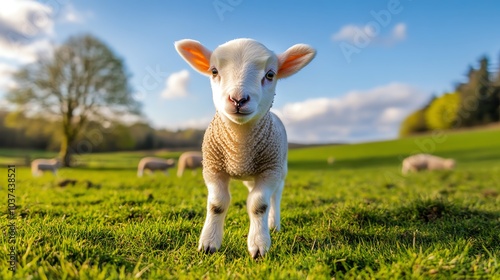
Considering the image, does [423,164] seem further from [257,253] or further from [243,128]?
[257,253]

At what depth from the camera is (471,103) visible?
64.0m

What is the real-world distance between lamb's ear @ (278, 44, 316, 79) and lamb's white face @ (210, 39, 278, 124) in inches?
5.8

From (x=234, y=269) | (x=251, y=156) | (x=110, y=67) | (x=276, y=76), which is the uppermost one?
(x=110, y=67)

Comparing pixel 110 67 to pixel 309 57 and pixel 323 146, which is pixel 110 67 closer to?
pixel 309 57

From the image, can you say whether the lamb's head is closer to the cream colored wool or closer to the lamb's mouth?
the lamb's mouth

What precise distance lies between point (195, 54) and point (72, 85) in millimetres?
27381

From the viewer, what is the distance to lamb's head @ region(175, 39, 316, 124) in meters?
3.41

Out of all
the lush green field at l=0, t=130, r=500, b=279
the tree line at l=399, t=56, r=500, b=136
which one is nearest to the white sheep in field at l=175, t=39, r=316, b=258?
the lush green field at l=0, t=130, r=500, b=279

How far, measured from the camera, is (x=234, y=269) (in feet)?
10.3

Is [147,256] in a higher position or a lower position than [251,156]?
lower

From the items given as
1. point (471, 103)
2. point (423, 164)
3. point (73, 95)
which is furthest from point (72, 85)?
point (471, 103)

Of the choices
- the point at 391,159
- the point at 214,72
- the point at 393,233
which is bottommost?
the point at 391,159

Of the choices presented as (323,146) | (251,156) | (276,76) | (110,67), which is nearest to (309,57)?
(276,76)

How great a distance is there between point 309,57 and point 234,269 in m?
2.33
